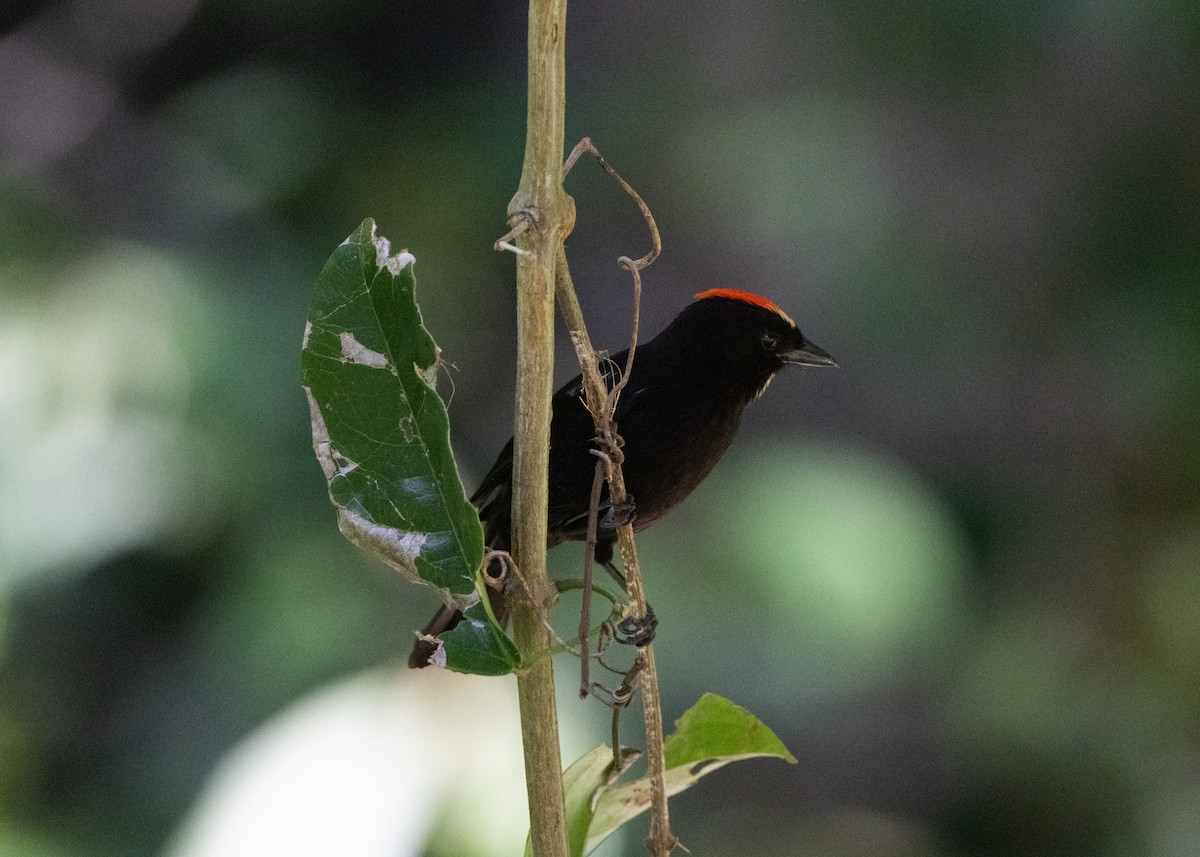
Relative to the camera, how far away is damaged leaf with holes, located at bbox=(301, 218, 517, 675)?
868 mm

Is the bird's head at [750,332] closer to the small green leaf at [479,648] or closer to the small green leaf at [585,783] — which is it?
the small green leaf at [585,783]

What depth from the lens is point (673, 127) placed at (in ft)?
12.8

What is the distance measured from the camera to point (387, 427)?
0.89m

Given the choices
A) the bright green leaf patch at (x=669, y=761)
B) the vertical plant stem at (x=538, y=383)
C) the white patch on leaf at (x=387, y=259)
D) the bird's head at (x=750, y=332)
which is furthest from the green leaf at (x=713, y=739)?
the bird's head at (x=750, y=332)

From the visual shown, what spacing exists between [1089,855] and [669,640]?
58.8 inches

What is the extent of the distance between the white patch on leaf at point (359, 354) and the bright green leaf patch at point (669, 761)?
489 millimetres

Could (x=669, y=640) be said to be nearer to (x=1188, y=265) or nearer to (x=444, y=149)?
(x=444, y=149)

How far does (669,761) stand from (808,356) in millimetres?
1183

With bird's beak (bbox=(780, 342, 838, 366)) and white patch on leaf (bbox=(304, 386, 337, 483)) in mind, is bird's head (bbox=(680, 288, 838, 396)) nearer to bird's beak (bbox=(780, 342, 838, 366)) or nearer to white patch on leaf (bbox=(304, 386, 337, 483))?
bird's beak (bbox=(780, 342, 838, 366))

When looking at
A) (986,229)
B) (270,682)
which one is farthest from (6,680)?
(986,229)

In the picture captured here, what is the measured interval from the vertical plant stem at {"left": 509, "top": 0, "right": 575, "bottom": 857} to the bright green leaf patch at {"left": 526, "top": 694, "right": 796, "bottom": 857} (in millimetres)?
213

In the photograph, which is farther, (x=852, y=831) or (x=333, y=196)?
(x=852, y=831)

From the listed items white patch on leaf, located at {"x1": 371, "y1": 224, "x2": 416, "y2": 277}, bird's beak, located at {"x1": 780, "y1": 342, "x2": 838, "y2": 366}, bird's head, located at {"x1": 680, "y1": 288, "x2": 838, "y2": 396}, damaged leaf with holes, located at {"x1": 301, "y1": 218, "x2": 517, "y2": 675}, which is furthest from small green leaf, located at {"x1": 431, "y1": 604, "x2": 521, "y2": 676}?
bird's beak, located at {"x1": 780, "y1": 342, "x2": 838, "y2": 366}

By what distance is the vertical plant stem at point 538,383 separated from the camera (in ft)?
2.62
